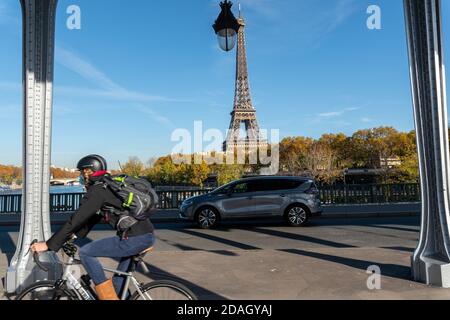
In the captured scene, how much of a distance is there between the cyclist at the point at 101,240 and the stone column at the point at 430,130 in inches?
151

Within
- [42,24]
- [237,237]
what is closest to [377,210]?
[237,237]

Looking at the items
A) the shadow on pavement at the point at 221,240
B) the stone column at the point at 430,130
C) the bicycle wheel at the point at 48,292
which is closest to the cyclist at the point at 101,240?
the bicycle wheel at the point at 48,292

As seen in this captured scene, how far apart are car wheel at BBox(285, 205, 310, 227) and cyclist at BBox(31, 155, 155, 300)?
9104 mm

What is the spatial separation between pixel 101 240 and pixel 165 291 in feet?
2.16

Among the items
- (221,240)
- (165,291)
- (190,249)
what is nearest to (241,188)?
(221,240)

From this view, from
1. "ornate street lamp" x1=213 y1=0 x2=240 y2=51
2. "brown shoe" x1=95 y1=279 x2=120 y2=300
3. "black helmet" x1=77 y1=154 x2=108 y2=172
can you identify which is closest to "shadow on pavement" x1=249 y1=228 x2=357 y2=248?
"ornate street lamp" x1=213 y1=0 x2=240 y2=51

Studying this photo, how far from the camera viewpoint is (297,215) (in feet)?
39.1

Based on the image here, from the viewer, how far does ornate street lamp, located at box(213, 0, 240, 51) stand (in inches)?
293

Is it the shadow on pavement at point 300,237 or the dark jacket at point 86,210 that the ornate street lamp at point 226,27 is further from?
the dark jacket at point 86,210

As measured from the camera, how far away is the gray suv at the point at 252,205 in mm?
11930

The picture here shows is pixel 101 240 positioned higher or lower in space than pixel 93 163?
lower

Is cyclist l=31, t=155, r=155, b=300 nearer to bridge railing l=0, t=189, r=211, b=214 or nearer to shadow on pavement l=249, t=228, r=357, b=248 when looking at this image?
shadow on pavement l=249, t=228, r=357, b=248

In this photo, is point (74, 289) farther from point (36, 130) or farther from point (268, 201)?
point (268, 201)

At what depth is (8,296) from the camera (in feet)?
15.5
